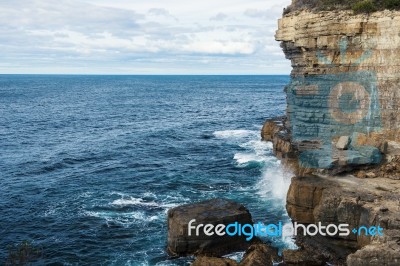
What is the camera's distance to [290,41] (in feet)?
126

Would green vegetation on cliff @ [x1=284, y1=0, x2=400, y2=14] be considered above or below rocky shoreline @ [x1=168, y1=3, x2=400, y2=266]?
above

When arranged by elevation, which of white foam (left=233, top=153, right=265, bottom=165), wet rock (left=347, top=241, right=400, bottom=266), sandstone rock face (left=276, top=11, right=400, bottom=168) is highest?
sandstone rock face (left=276, top=11, right=400, bottom=168)

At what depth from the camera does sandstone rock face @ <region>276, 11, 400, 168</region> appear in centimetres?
3112

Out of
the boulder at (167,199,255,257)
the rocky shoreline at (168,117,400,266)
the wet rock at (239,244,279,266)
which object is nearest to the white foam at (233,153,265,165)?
the rocky shoreline at (168,117,400,266)

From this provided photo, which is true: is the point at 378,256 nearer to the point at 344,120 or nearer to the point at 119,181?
the point at 344,120

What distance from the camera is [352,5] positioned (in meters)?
33.4

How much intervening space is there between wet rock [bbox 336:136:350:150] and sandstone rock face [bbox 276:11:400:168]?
0.56 meters

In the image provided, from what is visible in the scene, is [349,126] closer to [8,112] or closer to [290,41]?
[290,41]

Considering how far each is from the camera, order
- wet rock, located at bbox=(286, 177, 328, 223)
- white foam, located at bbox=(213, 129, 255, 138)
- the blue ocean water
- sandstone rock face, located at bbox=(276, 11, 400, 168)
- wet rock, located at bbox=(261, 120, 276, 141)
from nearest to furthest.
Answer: wet rock, located at bbox=(286, 177, 328, 223), sandstone rock face, located at bbox=(276, 11, 400, 168), the blue ocean water, wet rock, located at bbox=(261, 120, 276, 141), white foam, located at bbox=(213, 129, 255, 138)

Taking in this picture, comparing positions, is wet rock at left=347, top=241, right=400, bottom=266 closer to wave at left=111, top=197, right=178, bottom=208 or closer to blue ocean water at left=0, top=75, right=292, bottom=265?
blue ocean water at left=0, top=75, right=292, bottom=265

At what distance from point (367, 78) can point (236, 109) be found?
76847 mm

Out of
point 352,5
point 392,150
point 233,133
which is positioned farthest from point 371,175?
point 233,133

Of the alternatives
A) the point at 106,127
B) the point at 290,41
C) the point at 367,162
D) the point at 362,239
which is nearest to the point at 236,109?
the point at 106,127

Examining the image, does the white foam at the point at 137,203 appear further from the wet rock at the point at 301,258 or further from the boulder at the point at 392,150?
the boulder at the point at 392,150
